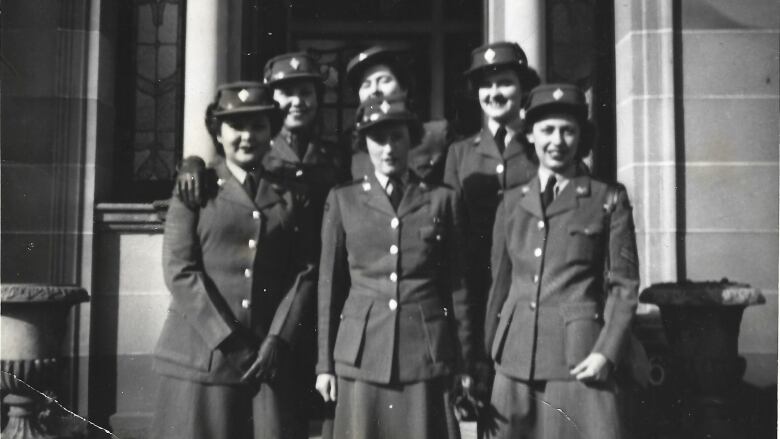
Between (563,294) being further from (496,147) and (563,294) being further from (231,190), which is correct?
(231,190)

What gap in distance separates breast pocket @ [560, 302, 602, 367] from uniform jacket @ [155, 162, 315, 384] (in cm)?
116

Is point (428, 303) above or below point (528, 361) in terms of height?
above

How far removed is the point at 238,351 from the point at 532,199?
148cm

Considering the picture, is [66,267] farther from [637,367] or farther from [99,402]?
[637,367]

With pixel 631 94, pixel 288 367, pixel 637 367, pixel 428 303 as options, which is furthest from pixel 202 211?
pixel 631 94

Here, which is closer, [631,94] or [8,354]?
[8,354]

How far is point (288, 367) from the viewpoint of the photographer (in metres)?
3.85

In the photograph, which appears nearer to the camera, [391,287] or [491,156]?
[391,287]

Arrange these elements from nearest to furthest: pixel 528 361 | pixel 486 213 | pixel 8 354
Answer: pixel 528 361 < pixel 486 213 < pixel 8 354

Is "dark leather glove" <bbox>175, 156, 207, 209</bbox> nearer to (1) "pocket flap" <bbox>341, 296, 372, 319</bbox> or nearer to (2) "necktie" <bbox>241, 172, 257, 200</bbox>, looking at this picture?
(2) "necktie" <bbox>241, 172, 257, 200</bbox>

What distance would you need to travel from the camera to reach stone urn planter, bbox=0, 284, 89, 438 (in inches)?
213

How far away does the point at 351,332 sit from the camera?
3.77m

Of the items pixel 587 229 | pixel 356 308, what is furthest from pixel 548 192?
pixel 356 308

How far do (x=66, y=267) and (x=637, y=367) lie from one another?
4503 mm
